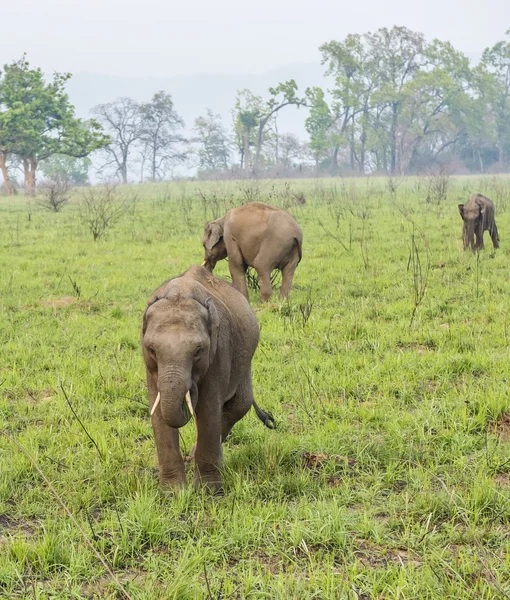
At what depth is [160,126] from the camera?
81.7 m

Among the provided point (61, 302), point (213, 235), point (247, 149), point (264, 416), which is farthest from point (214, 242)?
point (247, 149)

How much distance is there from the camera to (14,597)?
2.83 metres

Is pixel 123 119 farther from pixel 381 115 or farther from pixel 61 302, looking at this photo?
pixel 61 302

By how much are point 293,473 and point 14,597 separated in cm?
178

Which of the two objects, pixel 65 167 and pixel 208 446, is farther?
pixel 65 167

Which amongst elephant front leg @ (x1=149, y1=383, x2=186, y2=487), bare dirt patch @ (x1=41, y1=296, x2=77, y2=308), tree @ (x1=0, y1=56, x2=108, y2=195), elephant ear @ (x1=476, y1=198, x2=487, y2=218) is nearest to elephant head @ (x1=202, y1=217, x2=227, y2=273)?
bare dirt patch @ (x1=41, y1=296, x2=77, y2=308)

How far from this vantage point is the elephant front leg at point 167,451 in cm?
366

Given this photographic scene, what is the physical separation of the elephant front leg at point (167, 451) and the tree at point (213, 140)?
282ft

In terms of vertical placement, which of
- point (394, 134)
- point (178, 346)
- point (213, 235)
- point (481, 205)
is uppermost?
point (394, 134)

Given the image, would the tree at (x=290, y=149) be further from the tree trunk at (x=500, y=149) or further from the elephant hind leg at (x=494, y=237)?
the elephant hind leg at (x=494, y=237)

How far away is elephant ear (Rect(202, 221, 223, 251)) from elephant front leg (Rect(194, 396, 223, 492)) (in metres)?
5.55

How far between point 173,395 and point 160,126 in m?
82.3

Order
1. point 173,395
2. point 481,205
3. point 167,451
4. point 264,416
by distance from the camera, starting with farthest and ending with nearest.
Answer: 1. point 481,205
2. point 264,416
3. point 167,451
4. point 173,395

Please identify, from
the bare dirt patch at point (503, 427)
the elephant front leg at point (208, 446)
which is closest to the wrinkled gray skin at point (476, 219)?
Result: the bare dirt patch at point (503, 427)
